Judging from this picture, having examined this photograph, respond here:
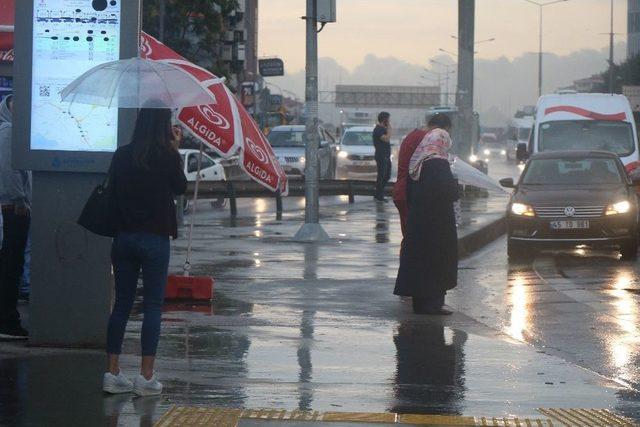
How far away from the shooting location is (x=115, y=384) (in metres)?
8.02

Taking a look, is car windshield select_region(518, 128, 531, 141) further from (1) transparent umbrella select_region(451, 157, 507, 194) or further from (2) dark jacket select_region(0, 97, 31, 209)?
(2) dark jacket select_region(0, 97, 31, 209)

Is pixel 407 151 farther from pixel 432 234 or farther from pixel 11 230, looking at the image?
pixel 11 230

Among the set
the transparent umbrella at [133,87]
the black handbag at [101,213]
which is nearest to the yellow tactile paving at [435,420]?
the black handbag at [101,213]

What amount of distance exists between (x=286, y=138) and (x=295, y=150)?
1.40 metres

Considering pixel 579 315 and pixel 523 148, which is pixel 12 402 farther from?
pixel 523 148

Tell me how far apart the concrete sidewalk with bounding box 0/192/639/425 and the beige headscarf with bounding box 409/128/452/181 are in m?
1.37

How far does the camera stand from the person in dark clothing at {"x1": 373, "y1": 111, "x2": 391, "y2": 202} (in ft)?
91.9

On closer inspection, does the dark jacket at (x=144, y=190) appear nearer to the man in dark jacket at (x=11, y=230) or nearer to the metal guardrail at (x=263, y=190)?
the man in dark jacket at (x=11, y=230)

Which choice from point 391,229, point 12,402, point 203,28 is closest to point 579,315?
point 12,402

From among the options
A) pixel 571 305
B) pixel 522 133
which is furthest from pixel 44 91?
pixel 522 133

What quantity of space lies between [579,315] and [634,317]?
51cm

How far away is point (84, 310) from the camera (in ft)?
30.4

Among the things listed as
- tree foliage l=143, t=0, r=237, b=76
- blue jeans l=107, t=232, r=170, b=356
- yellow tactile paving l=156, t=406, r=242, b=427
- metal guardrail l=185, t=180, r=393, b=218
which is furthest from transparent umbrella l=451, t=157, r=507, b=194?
tree foliage l=143, t=0, r=237, b=76

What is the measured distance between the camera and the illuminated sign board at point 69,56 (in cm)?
908
